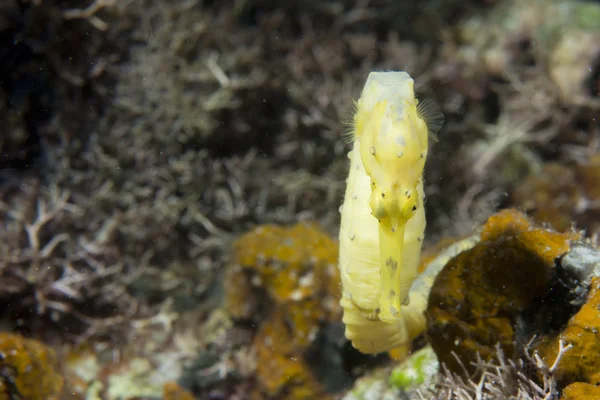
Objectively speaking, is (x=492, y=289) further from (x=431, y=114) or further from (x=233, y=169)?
(x=233, y=169)

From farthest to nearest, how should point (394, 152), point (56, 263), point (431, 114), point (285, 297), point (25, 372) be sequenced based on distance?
point (56, 263), point (285, 297), point (25, 372), point (431, 114), point (394, 152)

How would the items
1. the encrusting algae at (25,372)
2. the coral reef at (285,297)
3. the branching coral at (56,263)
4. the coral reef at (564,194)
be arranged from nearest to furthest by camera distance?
the encrusting algae at (25,372) < the coral reef at (285,297) < the branching coral at (56,263) < the coral reef at (564,194)

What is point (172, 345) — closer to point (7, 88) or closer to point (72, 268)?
point (72, 268)

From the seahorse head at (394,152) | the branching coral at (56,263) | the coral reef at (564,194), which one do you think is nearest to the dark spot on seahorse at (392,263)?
the seahorse head at (394,152)

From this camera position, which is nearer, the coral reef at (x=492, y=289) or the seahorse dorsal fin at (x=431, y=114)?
the seahorse dorsal fin at (x=431, y=114)

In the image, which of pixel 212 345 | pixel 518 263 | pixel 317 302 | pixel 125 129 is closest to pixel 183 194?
pixel 125 129

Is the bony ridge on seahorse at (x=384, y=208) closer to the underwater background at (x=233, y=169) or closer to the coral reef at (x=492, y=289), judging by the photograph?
the coral reef at (x=492, y=289)

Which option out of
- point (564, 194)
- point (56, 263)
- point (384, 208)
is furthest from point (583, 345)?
point (56, 263)
